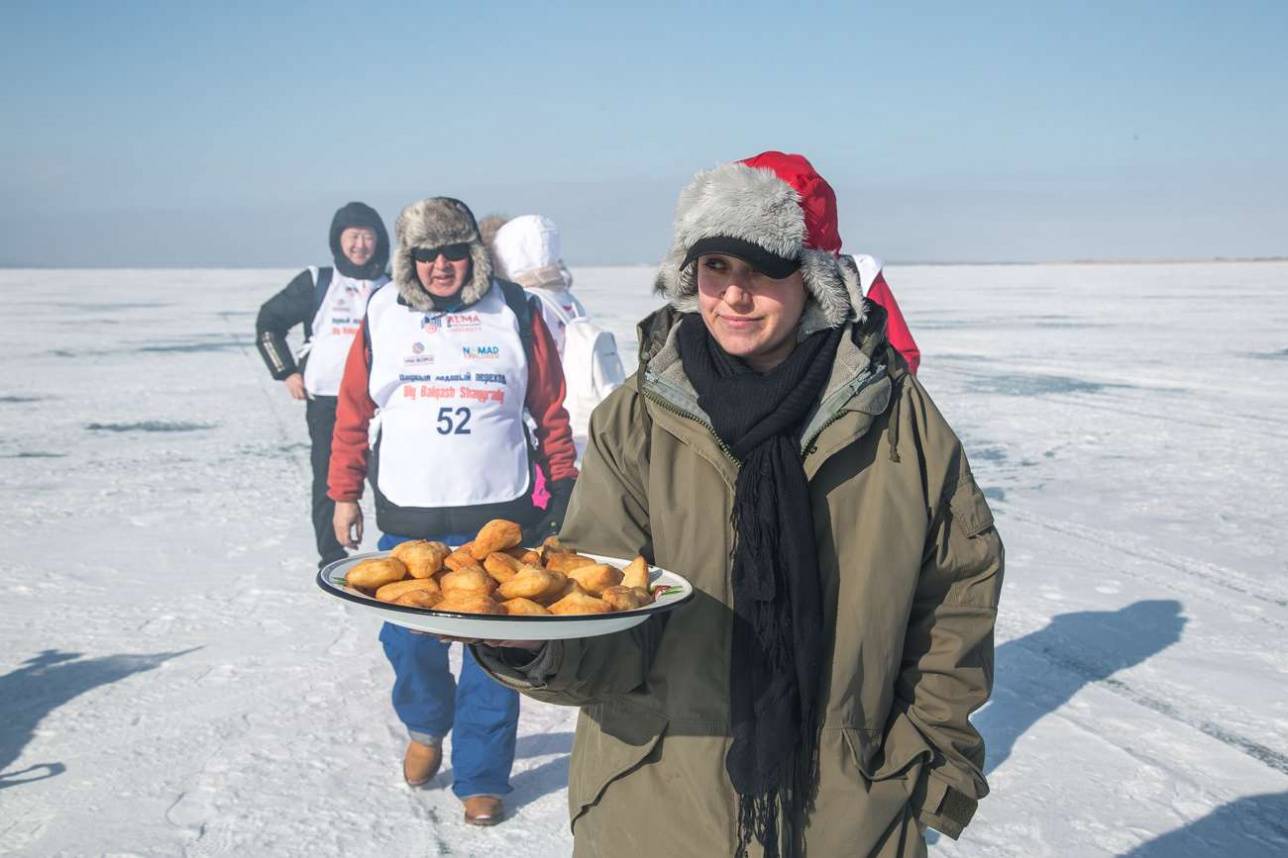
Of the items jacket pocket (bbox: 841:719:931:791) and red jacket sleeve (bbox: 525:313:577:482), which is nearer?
jacket pocket (bbox: 841:719:931:791)

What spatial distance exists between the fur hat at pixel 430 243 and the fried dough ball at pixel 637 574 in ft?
7.34

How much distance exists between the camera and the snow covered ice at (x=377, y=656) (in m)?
3.74

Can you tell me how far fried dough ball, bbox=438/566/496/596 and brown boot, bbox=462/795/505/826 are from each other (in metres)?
2.01

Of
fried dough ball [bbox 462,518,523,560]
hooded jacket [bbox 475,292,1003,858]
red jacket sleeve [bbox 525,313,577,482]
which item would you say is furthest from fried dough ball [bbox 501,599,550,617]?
red jacket sleeve [bbox 525,313,577,482]

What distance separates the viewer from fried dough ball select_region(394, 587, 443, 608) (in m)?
1.81

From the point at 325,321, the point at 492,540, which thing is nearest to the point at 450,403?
the point at 492,540

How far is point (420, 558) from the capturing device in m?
1.98

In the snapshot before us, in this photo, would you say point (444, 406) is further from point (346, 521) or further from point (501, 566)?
point (501, 566)

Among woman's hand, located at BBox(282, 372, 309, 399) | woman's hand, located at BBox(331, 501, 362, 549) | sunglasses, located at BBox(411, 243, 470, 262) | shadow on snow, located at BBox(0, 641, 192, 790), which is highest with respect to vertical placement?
sunglasses, located at BBox(411, 243, 470, 262)

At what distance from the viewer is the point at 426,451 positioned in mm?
3945

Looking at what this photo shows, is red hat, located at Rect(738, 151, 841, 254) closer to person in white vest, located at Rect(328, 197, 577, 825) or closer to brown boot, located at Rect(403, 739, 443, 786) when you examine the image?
person in white vest, located at Rect(328, 197, 577, 825)

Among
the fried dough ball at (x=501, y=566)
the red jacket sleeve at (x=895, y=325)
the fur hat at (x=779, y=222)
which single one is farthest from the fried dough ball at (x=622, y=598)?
the red jacket sleeve at (x=895, y=325)

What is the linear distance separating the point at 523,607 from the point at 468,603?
0.28 ft

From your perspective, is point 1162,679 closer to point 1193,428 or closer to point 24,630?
point 24,630
